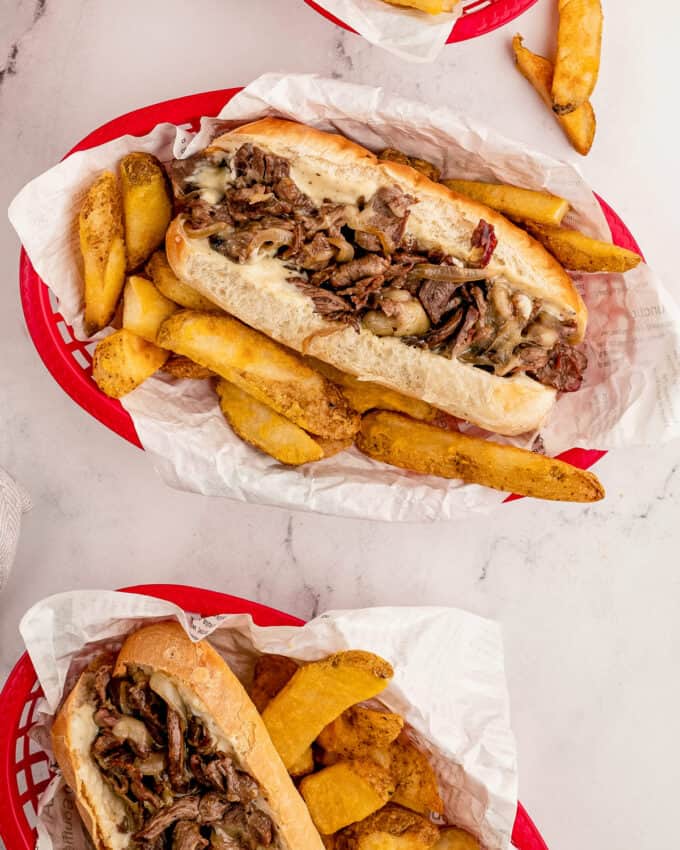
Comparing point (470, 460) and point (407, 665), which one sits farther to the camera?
point (407, 665)

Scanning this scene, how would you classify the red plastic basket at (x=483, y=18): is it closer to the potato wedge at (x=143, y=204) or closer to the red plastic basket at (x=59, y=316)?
the red plastic basket at (x=59, y=316)

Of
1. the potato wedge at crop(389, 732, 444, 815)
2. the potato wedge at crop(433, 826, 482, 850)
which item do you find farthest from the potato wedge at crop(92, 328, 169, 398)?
the potato wedge at crop(433, 826, 482, 850)

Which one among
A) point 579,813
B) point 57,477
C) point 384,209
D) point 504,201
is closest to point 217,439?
point 57,477

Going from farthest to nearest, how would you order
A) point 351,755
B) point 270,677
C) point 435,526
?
1. point 435,526
2. point 270,677
3. point 351,755

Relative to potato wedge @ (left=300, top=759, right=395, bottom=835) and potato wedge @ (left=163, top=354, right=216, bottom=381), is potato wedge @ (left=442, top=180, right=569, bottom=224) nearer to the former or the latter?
potato wedge @ (left=163, top=354, right=216, bottom=381)

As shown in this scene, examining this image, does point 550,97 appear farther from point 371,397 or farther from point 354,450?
point 354,450

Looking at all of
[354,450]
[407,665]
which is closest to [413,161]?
[354,450]

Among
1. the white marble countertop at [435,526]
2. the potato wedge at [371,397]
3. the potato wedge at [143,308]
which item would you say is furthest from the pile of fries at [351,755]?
the potato wedge at [143,308]
